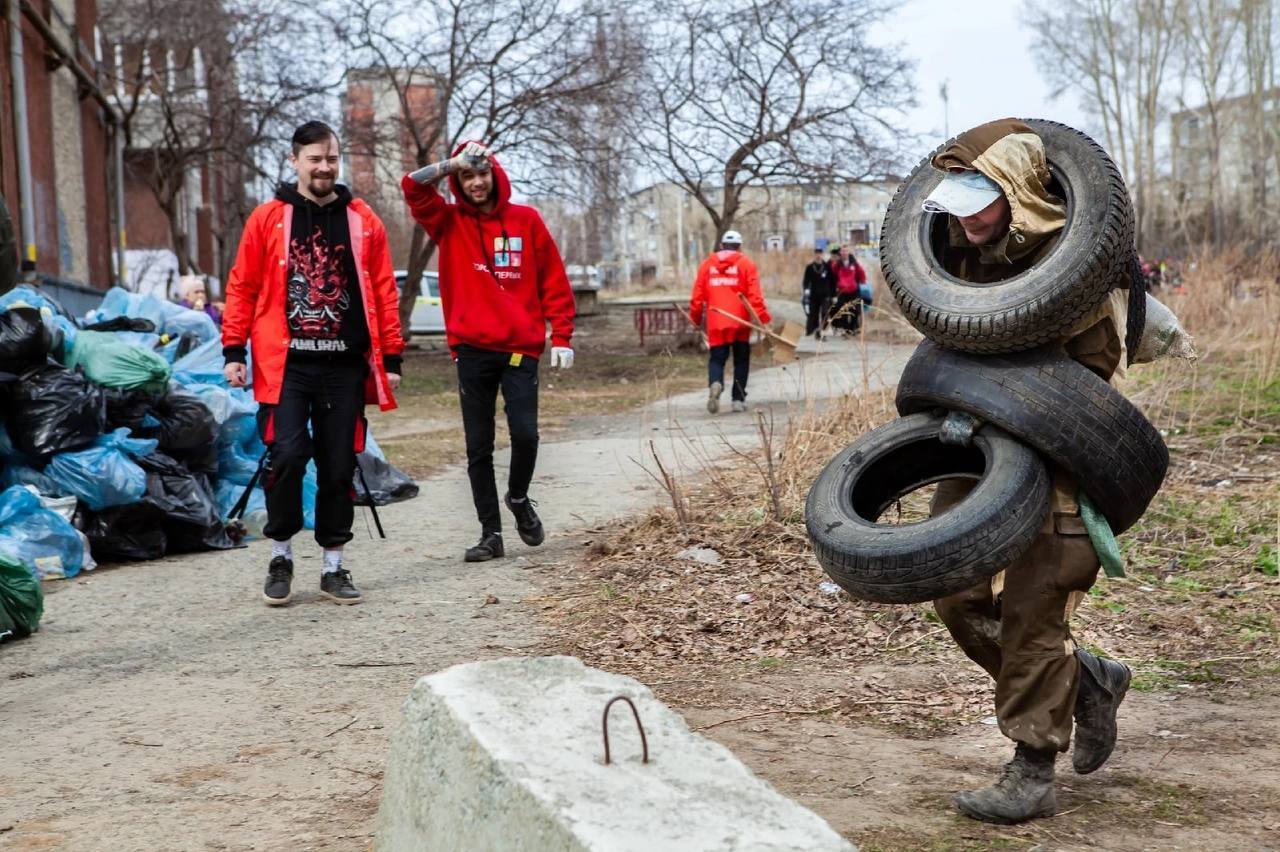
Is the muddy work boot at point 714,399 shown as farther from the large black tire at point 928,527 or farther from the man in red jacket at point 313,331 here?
the large black tire at point 928,527

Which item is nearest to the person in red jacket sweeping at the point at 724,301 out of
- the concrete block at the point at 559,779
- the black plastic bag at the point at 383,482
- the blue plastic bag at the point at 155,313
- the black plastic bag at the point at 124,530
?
the black plastic bag at the point at 383,482

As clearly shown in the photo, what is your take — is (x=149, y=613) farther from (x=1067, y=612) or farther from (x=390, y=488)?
(x=1067, y=612)

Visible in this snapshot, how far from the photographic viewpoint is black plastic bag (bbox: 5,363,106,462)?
6.79 meters

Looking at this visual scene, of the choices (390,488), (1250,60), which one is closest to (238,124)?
(390,488)

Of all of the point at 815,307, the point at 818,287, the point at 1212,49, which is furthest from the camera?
the point at 1212,49

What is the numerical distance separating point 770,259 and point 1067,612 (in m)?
35.1

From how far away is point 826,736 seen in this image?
398 cm

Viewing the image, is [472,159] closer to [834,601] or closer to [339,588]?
[339,588]

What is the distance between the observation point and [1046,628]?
10.6 ft

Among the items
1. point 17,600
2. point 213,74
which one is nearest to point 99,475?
point 17,600

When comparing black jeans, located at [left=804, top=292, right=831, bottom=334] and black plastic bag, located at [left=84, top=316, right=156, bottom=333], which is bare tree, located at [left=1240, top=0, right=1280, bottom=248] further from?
black plastic bag, located at [left=84, top=316, right=156, bottom=333]

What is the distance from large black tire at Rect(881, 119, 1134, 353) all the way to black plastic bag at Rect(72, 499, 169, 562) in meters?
4.87

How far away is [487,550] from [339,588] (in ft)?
3.13

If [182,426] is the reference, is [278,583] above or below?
below
